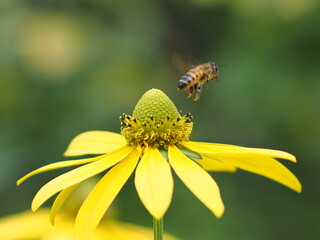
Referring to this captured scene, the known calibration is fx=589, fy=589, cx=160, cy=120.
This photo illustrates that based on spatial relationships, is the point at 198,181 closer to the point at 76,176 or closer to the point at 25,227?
the point at 76,176

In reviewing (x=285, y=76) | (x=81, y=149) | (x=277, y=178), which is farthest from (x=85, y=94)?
(x=277, y=178)

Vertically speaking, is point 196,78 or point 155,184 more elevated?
point 196,78

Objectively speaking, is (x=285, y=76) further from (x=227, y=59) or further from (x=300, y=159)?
(x=300, y=159)

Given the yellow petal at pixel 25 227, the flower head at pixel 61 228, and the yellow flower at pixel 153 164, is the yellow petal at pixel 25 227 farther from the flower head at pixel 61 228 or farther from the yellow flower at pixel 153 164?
the yellow flower at pixel 153 164

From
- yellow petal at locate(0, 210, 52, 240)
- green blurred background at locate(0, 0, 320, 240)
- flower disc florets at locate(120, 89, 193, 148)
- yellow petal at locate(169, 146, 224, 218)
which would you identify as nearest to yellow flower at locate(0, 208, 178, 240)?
yellow petal at locate(0, 210, 52, 240)

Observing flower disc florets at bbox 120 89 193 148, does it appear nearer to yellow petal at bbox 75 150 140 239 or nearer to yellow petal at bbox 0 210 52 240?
yellow petal at bbox 75 150 140 239

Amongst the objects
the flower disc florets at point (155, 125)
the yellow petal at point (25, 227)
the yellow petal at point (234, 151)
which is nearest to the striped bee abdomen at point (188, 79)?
the flower disc florets at point (155, 125)

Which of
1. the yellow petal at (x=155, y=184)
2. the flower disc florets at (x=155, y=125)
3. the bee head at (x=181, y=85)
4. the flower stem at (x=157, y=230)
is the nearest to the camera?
the yellow petal at (x=155, y=184)

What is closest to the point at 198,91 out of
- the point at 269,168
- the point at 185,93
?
the point at 269,168
